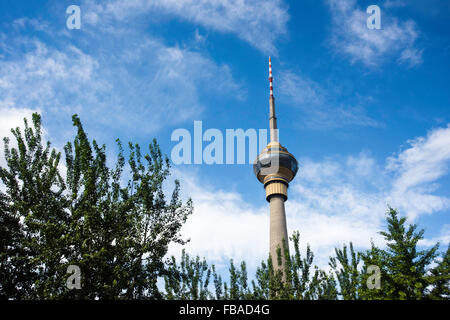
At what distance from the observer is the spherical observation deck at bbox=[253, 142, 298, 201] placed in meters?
56.2

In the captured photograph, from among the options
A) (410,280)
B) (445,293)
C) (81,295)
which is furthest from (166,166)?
(445,293)

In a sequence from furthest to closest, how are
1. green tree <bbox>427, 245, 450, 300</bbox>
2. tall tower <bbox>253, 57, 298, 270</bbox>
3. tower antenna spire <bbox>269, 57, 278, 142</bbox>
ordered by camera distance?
tower antenna spire <bbox>269, 57, 278, 142</bbox>, tall tower <bbox>253, 57, 298, 270</bbox>, green tree <bbox>427, 245, 450, 300</bbox>

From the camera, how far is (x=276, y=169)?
57000mm

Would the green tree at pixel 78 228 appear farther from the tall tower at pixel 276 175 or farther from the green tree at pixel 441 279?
the tall tower at pixel 276 175

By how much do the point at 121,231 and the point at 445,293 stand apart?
643 inches

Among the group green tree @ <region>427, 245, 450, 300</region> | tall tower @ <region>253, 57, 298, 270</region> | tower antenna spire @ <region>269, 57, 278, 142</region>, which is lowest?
green tree @ <region>427, 245, 450, 300</region>

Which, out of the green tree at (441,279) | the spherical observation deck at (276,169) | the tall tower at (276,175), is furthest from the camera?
the spherical observation deck at (276,169)

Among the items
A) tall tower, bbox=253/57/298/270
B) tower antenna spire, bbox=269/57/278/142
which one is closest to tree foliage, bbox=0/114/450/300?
tall tower, bbox=253/57/298/270

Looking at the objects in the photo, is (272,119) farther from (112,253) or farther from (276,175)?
(112,253)

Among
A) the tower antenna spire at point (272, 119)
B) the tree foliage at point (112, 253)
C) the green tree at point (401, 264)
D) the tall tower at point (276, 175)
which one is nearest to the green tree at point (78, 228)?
the tree foliage at point (112, 253)

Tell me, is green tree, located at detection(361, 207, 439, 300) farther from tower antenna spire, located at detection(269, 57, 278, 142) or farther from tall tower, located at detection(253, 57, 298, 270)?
tower antenna spire, located at detection(269, 57, 278, 142)

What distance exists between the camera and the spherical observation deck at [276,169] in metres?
56.2

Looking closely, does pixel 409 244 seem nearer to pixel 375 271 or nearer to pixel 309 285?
pixel 375 271

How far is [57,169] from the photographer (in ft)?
64.8
